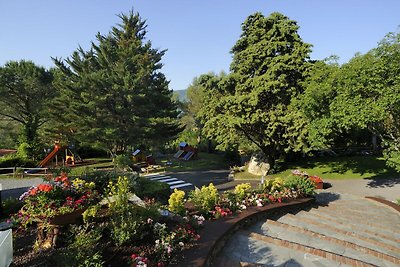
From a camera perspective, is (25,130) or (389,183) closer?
(389,183)

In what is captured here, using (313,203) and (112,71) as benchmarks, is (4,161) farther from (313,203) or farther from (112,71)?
(313,203)

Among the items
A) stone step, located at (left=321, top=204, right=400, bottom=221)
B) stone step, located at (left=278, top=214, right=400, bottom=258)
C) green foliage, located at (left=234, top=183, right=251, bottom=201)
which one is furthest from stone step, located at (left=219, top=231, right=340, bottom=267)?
stone step, located at (left=321, top=204, right=400, bottom=221)

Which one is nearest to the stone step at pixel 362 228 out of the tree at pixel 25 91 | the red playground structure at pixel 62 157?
the red playground structure at pixel 62 157

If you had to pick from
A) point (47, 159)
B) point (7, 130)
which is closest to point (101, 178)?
point (47, 159)

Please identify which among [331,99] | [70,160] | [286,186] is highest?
[331,99]

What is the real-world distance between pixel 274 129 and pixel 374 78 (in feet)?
24.4

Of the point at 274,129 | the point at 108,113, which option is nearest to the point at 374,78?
→ the point at 274,129

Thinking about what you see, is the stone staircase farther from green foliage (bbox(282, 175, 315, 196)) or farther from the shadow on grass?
the shadow on grass

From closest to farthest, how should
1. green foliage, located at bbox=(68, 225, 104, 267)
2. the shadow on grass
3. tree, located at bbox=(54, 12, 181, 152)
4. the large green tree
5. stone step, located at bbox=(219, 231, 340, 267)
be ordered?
green foliage, located at bbox=(68, 225, 104, 267)
stone step, located at bbox=(219, 231, 340, 267)
the large green tree
the shadow on grass
tree, located at bbox=(54, 12, 181, 152)

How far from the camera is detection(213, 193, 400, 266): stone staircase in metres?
5.79

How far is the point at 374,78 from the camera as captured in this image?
11.9m

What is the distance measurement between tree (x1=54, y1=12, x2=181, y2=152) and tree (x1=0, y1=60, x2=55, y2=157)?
5.43m

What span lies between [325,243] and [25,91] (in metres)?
32.6

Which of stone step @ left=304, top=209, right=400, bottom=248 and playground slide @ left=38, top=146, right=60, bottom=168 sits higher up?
playground slide @ left=38, top=146, right=60, bottom=168
